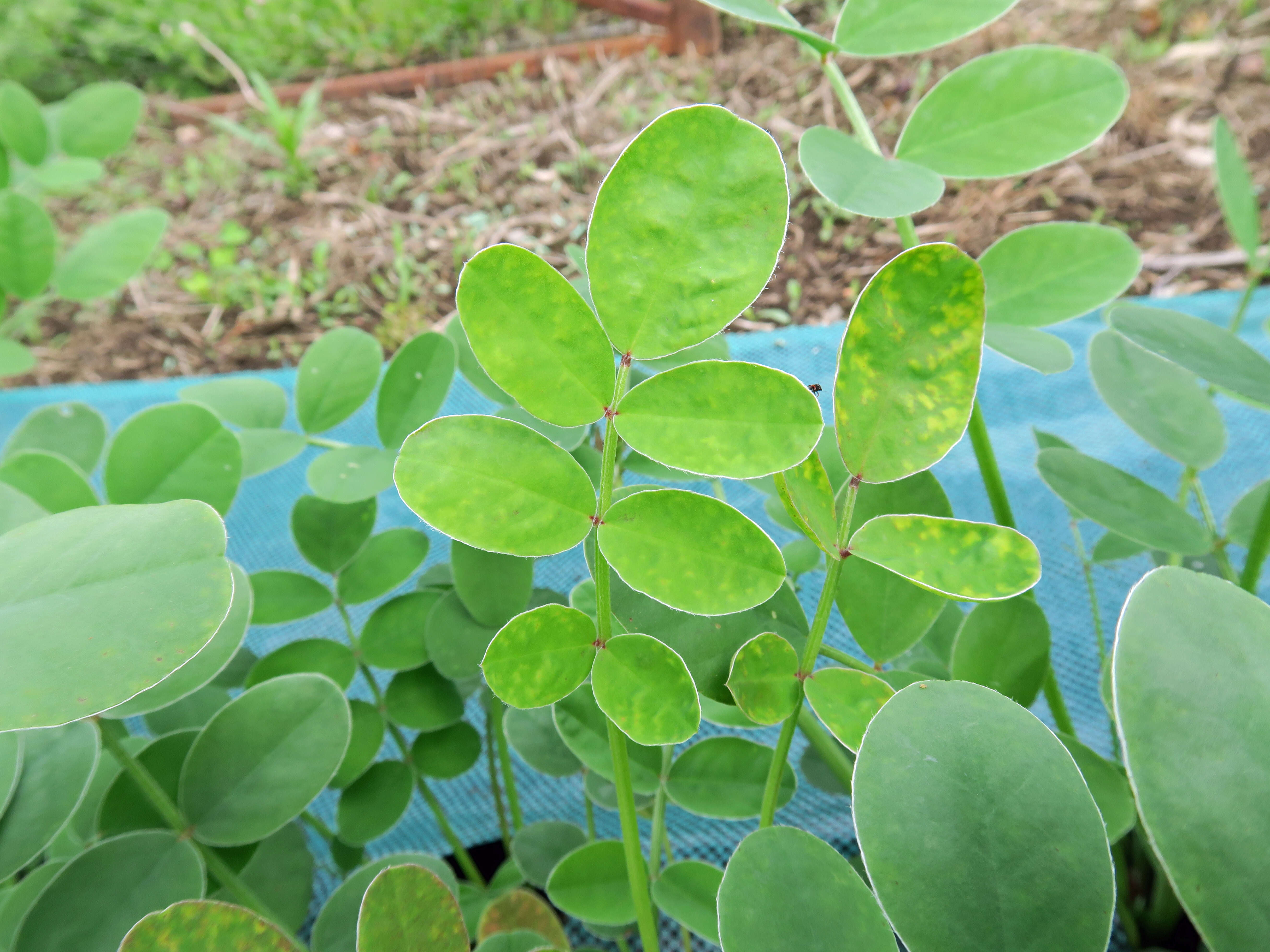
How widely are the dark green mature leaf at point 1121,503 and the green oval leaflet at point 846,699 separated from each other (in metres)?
0.23

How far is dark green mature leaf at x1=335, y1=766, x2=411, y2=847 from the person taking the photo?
1.94 ft

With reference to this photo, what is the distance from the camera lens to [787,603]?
0.41 metres

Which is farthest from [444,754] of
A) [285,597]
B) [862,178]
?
[862,178]

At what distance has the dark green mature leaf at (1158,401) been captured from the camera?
1.83 feet

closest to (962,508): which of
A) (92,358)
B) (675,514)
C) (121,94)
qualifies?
(675,514)

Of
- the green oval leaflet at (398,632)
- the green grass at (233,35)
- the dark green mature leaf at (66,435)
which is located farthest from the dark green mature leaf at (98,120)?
the green grass at (233,35)

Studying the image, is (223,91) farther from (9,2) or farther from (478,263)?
(478,263)

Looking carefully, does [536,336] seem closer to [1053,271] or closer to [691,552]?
[691,552]

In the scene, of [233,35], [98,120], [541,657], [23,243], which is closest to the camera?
[541,657]

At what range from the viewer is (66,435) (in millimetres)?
634

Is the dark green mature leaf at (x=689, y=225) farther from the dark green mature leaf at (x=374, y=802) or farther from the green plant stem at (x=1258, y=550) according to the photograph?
the dark green mature leaf at (x=374, y=802)

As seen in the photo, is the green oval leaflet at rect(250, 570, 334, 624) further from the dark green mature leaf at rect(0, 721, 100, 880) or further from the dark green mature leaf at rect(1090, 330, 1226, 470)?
the dark green mature leaf at rect(1090, 330, 1226, 470)

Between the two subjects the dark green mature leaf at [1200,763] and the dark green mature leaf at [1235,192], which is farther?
the dark green mature leaf at [1235,192]

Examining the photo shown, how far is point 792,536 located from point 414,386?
0.66m
